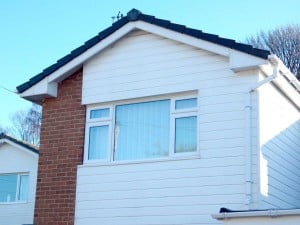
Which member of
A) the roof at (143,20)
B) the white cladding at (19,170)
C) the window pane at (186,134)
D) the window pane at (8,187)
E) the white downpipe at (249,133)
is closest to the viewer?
the white downpipe at (249,133)

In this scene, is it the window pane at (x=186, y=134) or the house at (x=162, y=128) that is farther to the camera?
the window pane at (x=186, y=134)

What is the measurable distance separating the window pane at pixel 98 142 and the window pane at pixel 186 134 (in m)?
1.75

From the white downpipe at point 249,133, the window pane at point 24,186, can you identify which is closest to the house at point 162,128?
the white downpipe at point 249,133

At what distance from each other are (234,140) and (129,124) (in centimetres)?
259

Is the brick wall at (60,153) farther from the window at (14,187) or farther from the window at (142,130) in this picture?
the window at (14,187)

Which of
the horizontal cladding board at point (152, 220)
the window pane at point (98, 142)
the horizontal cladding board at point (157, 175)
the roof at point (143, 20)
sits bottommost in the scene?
the horizontal cladding board at point (152, 220)

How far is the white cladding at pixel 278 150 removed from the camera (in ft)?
40.3

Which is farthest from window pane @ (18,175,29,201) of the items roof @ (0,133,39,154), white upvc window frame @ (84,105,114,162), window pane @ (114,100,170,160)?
window pane @ (114,100,170,160)

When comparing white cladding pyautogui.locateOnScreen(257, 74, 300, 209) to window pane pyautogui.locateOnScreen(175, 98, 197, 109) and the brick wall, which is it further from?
the brick wall

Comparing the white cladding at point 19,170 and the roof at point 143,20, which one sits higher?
the roof at point 143,20

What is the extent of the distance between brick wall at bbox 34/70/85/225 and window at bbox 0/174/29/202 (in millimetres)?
8836

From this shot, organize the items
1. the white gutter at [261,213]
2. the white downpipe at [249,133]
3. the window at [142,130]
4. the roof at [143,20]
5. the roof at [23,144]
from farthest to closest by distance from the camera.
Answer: the roof at [23,144]
the window at [142,130]
the roof at [143,20]
the white downpipe at [249,133]
the white gutter at [261,213]

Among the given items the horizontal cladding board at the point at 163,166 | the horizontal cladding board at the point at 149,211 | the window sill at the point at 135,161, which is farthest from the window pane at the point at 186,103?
the horizontal cladding board at the point at 149,211

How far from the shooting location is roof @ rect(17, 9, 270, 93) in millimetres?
12320
